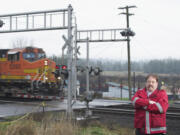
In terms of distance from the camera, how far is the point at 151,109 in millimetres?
5309

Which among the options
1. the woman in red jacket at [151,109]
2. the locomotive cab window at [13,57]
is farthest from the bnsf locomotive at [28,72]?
the woman in red jacket at [151,109]

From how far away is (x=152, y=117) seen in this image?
5.37 metres

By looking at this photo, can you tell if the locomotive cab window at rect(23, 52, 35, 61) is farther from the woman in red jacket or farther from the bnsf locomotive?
the woman in red jacket

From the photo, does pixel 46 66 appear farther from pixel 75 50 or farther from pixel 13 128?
pixel 13 128

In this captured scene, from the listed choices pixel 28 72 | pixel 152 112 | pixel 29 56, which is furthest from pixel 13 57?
pixel 152 112

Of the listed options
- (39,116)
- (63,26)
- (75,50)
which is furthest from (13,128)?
(63,26)

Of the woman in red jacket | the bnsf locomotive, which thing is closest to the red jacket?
the woman in red jacket

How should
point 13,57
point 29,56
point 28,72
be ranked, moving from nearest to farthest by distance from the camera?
point 28,72, point 29,56, point 13,57

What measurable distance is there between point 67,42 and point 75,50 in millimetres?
1947

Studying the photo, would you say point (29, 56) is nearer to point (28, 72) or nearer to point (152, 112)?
point (28, 72)

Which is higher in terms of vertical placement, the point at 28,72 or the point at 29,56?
the point at 29,56

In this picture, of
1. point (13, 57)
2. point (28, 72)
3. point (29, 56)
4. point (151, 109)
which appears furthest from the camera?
point (13, 57)

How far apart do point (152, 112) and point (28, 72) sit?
20326mm

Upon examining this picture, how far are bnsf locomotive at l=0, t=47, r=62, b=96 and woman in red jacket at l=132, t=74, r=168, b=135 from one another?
62.8 ft
